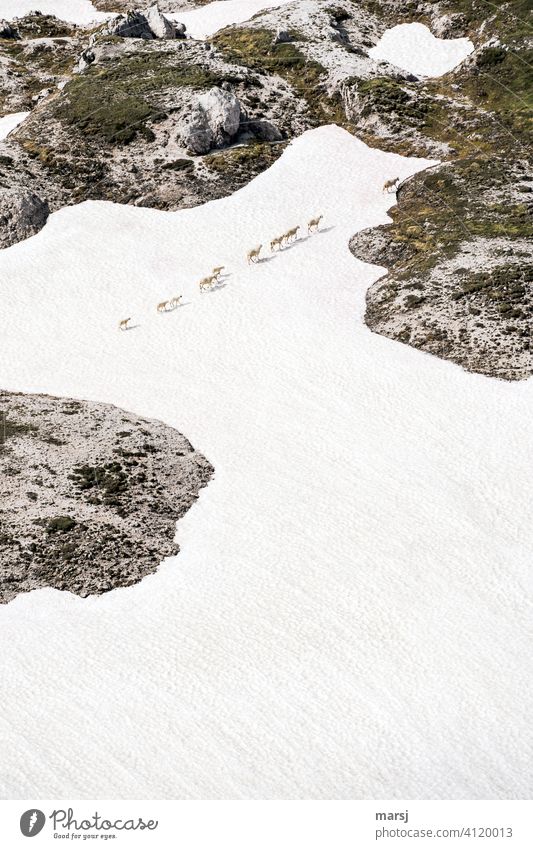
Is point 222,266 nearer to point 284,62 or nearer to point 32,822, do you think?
point 284,62

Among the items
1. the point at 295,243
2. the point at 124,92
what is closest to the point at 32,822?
the point at 295,243

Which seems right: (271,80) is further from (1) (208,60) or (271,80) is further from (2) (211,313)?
(2) (211,313)

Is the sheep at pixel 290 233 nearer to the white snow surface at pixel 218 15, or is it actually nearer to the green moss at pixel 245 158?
the green moss at pixel 245 158

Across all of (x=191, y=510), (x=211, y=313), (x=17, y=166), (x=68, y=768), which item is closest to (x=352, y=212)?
(x=211, y=313)

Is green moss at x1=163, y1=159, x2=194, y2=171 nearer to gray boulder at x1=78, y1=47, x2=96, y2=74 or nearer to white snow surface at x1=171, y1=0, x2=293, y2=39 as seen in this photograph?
gray boulder at x1=78, y1=47, x2=96, y2=74

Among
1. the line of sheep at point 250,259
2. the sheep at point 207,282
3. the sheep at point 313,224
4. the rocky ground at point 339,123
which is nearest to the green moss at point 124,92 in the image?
the rocky ground at point 339,123
